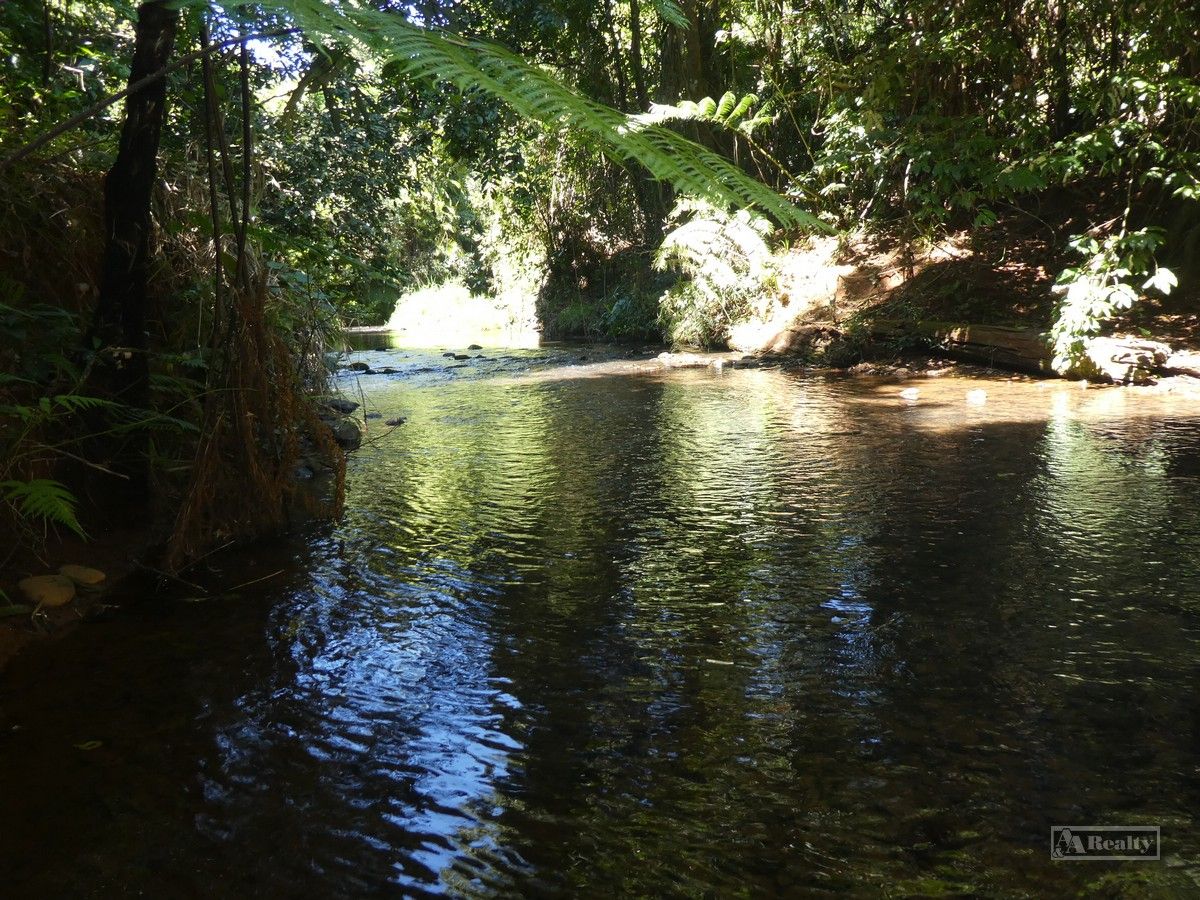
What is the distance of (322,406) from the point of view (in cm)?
682

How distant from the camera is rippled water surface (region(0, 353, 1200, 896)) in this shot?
203 cm

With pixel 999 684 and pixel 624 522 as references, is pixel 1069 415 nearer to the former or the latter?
pixel 624 522

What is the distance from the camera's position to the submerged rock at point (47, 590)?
3.39m

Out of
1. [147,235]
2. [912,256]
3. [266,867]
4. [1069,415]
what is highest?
[912,256]

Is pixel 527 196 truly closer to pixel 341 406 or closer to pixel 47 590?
pixel 341 406

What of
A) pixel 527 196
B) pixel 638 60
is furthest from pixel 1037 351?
pixel 638 60

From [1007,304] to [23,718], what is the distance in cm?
1253

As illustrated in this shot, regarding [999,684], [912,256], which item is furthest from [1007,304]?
[999,684]

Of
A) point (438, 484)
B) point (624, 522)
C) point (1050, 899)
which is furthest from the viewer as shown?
point (438, 484)

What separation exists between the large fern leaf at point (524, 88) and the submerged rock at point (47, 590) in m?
2.41

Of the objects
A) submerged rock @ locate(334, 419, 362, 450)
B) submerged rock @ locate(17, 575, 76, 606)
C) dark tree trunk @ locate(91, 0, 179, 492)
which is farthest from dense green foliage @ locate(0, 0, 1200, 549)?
submerged rock @ locate(334, 419, 362, 450)

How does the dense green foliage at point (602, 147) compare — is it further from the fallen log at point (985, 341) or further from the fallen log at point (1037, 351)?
the fallen log at point (985, 341)

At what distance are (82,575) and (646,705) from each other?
2.48m

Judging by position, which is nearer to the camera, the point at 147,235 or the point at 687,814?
the point at 687,814
